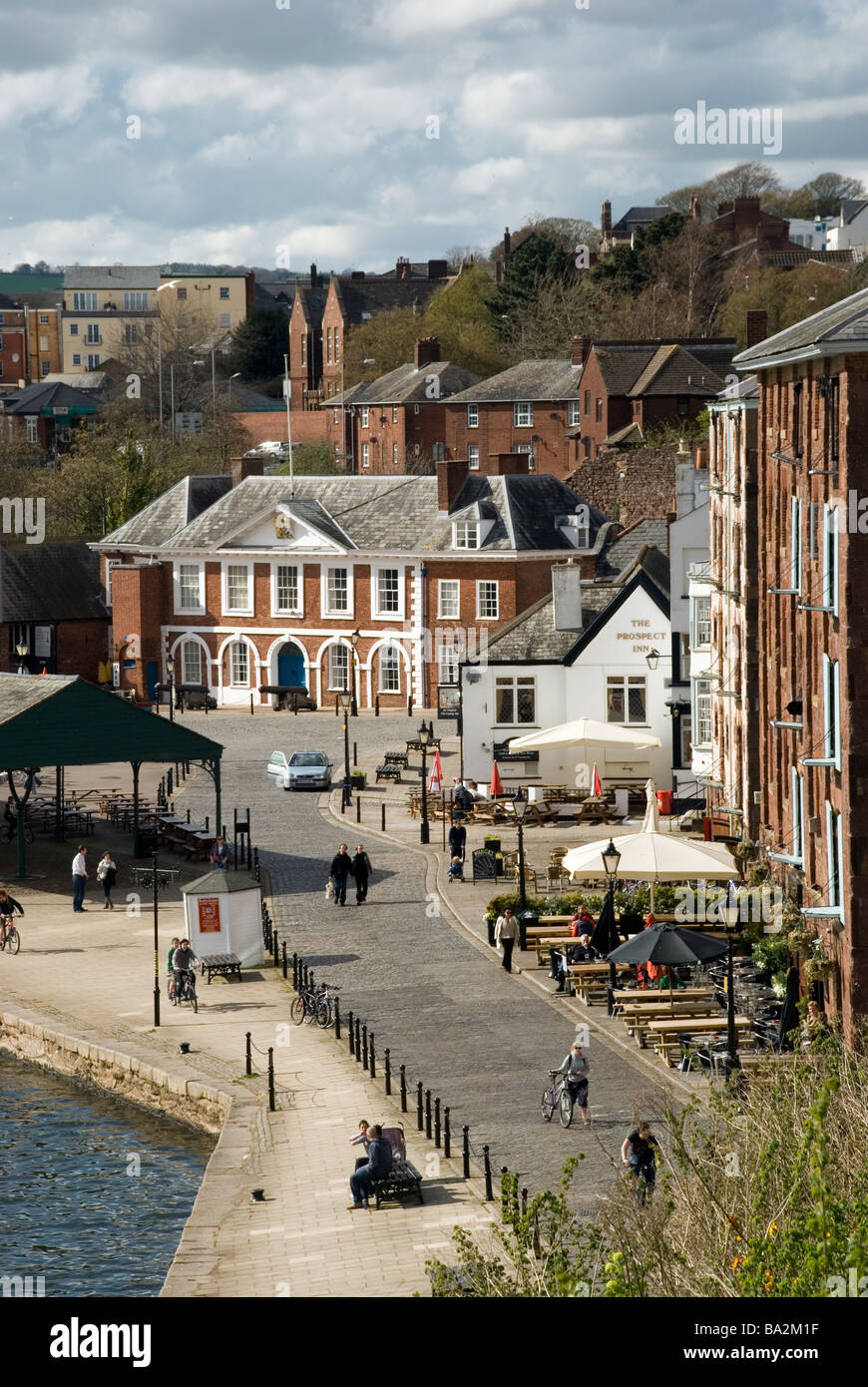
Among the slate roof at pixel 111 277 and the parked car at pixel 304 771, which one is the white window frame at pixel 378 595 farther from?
the slate roof at pixel 111 277

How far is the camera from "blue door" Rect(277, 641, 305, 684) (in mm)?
70500

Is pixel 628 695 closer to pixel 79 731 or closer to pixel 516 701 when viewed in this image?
pixel 516 701

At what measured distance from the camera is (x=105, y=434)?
349 ft

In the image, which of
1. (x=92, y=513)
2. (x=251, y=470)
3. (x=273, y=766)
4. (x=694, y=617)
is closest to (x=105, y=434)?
(x=92, y=513)

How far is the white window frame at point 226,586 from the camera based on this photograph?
71.3 meters

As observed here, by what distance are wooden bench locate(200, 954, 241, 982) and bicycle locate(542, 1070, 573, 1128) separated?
9.90m

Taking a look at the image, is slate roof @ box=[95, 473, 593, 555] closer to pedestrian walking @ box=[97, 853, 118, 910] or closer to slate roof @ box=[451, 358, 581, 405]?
slate roof @ box=[451, 358, 581, 405]

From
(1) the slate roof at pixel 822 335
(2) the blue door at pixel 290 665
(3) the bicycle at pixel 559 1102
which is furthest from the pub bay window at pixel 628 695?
(3) the bicycle at pixel 559 1102

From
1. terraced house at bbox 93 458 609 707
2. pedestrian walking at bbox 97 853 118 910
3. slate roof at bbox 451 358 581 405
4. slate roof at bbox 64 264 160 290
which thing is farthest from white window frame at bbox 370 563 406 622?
slate roof at bbox 64 264 160 290

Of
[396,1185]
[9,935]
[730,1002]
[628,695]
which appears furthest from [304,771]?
[396,1185]

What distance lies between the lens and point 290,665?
7081 cm

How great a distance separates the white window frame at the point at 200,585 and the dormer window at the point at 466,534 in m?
10.6

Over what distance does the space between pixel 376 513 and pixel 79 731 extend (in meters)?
30.7
